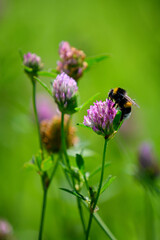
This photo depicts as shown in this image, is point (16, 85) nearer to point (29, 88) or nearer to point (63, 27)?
point (29, 88)

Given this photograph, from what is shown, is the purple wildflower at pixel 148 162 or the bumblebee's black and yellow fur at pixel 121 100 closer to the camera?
the bumblebee's black and yellow fur at pixel 121 100

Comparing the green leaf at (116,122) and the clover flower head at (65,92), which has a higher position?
the clover flower head at (65,92)

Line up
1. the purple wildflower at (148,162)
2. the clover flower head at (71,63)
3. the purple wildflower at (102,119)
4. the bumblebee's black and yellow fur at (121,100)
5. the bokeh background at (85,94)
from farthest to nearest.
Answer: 1. the bokeh background at (85,94)
2. the purple wildflower at (148,162)
3. the clover flower head at (71,63)
4. the bumblebee's black and yellow fur at (121,100)
5. the purple wildflower at (102,119)

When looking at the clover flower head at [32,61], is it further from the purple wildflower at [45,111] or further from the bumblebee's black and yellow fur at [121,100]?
the purple wildflower at [45,111]

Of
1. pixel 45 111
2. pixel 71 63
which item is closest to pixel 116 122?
pixel 71 63

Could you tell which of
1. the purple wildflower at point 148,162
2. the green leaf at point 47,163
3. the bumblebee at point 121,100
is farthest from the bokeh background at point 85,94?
the green leaf at point 47,163

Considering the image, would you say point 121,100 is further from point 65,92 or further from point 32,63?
point 32,63

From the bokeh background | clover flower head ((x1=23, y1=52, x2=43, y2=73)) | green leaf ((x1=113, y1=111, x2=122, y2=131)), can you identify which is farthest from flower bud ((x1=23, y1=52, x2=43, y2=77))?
the bokeh background
